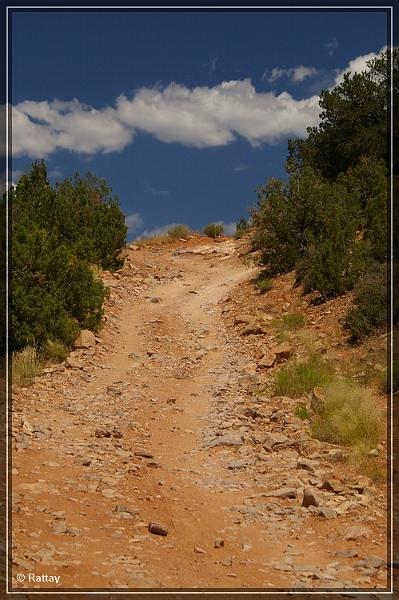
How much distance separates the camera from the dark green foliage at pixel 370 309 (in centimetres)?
1303

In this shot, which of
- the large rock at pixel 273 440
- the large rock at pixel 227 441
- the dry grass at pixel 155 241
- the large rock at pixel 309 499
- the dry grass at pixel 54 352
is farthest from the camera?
the dry grass at pixel 155 241

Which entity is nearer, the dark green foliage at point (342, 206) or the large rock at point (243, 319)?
the dark green foliage at point (342, 206)

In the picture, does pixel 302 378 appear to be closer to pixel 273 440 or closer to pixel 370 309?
pixel 273 440

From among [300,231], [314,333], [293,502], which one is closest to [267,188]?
[300,231]

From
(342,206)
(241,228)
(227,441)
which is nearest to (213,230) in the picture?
(241,228)

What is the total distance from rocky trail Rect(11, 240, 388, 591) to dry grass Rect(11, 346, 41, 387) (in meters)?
0.24

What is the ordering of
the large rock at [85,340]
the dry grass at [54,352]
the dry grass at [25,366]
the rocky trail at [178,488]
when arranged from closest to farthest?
the rocky trail at [178,488] < the dry grass at [25,366] < the dry grass at [54,352] < the large rock at [85,340]

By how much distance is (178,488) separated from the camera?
25.2 ft

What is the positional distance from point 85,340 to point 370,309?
24.1 feet

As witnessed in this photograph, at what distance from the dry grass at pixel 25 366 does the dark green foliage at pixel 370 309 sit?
7.51m

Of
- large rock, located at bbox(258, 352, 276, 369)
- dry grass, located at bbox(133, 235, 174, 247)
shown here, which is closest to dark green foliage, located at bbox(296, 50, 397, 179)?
dry grass, located at bbox(133, 235, 174, 247)

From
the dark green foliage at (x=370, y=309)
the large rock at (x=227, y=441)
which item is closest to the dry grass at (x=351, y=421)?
the large rock at (x=227, y=441)

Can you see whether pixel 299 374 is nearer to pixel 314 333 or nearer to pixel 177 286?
pixel 314 333

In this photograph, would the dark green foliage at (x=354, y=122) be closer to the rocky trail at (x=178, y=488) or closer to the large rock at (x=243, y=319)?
the large rock at (x=243, y=319)
